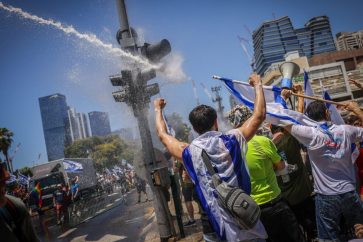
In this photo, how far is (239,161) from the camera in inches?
93.4

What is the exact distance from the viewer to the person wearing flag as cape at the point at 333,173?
3.06m

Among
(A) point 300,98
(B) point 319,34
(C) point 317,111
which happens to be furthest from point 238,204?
(B) point 319,34

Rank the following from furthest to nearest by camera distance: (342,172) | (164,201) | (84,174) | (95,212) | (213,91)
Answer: (213,91)
(84,174)
(95,212)
(164,201)
(342,172)

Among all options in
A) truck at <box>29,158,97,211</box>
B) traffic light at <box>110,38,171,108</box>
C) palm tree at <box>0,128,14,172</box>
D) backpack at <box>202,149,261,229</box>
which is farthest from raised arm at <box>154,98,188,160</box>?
palm tree at <box>0,128,14,172</box>

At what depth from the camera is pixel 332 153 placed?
10.2 ft

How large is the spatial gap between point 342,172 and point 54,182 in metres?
19.6

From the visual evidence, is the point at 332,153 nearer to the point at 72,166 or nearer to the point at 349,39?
the point at 72,166

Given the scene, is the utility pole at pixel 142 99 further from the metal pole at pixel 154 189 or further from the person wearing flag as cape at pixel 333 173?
the person wearing flag as cape at pixel 333 173

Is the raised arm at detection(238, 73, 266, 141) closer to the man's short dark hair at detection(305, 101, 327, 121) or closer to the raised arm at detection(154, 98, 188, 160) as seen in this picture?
the raised arm at detection(154, 98, 188, 160)

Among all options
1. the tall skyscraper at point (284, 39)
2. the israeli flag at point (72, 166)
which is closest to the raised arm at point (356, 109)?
the israeli flag at point (72, 166)

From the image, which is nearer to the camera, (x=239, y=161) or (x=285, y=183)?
(x=239, y=161)

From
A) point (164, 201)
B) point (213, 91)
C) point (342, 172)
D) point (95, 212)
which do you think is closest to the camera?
point (342, 172)

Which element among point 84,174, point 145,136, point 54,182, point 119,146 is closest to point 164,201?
point 145,136

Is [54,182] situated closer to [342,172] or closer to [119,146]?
[342,172]
